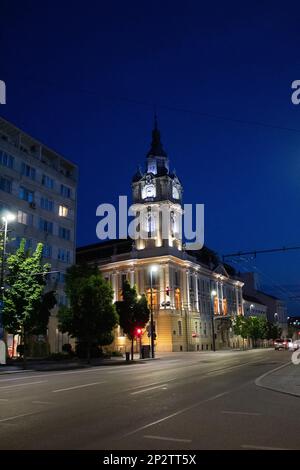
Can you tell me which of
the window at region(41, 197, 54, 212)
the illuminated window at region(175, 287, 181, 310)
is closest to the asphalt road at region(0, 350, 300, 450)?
the window at region(41, 197, 54, 212)

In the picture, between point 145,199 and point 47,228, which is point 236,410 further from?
point 145,199

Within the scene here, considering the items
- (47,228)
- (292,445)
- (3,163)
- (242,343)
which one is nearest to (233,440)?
(292,445)

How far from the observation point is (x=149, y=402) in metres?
13.0

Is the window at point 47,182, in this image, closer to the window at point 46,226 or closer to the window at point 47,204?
the window at point 47,204

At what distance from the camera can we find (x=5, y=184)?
1884 inches

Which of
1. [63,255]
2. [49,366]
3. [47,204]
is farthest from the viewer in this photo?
[63,255]

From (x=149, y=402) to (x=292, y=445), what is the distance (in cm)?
587

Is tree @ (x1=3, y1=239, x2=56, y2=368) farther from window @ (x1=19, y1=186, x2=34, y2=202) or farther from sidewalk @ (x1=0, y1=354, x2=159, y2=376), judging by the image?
window @ (x1=19, y1=186, x2=34, y2=202)

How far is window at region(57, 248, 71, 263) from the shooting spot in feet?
183

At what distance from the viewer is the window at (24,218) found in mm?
49281

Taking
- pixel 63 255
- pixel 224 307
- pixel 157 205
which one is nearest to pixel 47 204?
pixel 63 255

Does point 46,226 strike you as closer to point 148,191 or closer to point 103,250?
point 148,191

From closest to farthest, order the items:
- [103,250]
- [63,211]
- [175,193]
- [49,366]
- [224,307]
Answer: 1. [49,366]
2. [63,211]
3. [175,193]
4. [103,250]
5. [224,307]

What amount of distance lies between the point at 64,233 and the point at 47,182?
6.62 m
